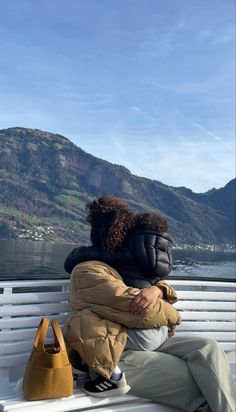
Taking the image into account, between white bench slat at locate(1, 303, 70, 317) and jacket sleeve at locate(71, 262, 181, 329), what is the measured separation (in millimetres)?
567

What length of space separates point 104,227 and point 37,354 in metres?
1.10

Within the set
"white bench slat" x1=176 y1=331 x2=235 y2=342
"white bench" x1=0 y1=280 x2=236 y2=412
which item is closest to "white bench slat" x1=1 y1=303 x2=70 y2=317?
"white bench" x1=0 y1=280 x2=236 y2=412

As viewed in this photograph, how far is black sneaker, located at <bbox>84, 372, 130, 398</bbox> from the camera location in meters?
3.39

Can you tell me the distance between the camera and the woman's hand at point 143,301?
3.58 m

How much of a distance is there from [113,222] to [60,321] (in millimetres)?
1087

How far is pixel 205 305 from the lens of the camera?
508cm

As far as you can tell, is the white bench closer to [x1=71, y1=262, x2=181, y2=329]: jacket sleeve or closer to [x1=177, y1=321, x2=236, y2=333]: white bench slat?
[x1=177, y1=321, x2=236, y2=333]: white bench slat

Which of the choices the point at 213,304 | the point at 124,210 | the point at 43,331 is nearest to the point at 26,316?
the point at 43,331

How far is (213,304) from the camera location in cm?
515

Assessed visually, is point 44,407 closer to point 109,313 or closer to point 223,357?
point 109,313

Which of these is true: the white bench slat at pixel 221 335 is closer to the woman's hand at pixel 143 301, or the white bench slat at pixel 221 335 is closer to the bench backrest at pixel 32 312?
the bench backrest at pixel 32 312

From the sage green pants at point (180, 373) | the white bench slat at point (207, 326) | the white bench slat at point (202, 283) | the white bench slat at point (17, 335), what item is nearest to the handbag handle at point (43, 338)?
the sage green pants at point (180, 373)

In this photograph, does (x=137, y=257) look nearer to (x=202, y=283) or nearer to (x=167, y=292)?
(x=167, y=292)

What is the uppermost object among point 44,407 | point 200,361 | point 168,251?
point 168,251
